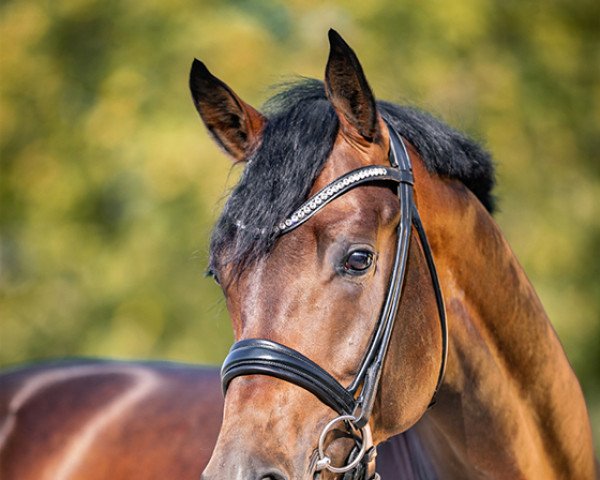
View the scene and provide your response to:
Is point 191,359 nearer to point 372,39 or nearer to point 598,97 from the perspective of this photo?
point 372,39

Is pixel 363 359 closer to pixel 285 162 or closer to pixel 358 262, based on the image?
pixel 358 262

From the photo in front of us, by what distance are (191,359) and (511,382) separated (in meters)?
5.45

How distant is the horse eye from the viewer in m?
2.10

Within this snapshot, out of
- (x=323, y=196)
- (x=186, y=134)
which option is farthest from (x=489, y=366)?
(x=186, y=134)

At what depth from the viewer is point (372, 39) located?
8.05 m

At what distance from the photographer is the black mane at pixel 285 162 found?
2.12m

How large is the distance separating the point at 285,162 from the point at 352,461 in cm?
79

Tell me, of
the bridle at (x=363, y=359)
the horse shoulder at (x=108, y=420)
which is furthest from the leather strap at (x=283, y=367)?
the horse shoulder at (x=108, y=420)

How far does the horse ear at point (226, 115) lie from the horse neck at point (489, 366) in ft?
1.66

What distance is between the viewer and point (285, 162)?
7.18 feet

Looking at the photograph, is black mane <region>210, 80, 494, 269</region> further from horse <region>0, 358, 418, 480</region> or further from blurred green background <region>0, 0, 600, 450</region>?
blurred green background <region>0, 0, 600, 450</region>

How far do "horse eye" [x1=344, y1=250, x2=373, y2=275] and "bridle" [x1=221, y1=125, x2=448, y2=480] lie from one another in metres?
0.10

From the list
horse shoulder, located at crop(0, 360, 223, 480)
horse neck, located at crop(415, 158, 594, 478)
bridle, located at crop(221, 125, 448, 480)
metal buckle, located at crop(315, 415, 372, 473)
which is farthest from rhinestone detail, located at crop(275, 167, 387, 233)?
horse shoulder, located at crop(0, 360, 223, 480)

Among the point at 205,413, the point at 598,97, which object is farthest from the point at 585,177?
the point at 205,413
